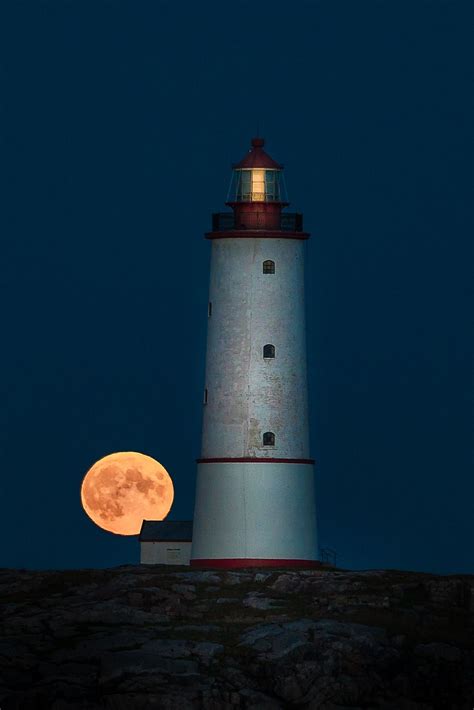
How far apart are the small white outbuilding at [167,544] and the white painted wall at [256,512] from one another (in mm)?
2694

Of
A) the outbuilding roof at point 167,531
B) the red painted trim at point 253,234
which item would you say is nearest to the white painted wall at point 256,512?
the outbuilding roof at point 167,531

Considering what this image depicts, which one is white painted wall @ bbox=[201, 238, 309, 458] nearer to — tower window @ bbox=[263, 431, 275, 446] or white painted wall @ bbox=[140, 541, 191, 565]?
tower window @ bbox=[263, 431, 275, 446]

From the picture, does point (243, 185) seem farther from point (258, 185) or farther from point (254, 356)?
point (254, 356)

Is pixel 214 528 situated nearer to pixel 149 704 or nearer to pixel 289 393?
pixel 289 393

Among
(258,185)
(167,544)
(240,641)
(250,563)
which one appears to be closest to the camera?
(240,641)

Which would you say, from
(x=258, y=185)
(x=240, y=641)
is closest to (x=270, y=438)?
(x=258, y=185)

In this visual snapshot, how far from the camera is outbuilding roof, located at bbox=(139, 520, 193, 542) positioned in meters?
83.0

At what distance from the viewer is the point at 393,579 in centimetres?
7538

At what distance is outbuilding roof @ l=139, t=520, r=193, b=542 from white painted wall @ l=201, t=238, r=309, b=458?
13.2 feet

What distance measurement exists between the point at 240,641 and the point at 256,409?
38.2ft

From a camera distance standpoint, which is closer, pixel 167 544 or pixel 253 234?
pixel 253 234

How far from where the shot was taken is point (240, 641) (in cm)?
6944

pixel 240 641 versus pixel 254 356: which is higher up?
pixel 254 356

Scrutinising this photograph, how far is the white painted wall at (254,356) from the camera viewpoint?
79.6 meters
